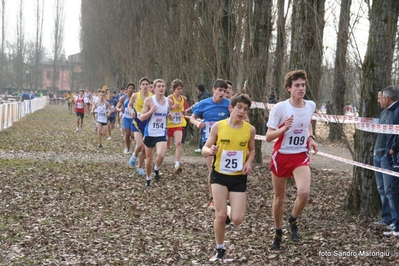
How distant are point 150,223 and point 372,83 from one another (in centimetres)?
377

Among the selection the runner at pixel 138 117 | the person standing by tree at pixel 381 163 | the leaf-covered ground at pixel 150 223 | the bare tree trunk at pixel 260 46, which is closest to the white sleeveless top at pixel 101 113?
the leaf-covered ground at pixel 150 223

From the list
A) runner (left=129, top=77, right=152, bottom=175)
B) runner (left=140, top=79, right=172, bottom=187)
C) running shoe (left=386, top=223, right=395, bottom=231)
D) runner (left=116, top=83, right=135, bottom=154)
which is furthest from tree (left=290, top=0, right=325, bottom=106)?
runner (left=116, top=83, right=135, bottom=154)

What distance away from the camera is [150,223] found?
28.7 feet

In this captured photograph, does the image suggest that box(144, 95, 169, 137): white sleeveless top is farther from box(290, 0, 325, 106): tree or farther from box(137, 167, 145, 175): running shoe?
box(290, 0, 325, 106): tree

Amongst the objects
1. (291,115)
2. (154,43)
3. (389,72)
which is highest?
(154,43)

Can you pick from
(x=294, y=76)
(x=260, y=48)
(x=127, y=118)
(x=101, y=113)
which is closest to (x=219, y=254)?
(x=294, y=76)

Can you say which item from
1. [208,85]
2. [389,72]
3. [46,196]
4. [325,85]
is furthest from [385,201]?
[208,85]

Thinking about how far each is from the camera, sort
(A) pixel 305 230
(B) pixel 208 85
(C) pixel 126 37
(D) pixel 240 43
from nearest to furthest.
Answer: (A) pixel 305 230, (D) pixel 240 43, (B) pixel 208 85, (C) pixel 126 37

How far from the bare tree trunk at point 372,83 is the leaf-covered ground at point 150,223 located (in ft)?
1.07

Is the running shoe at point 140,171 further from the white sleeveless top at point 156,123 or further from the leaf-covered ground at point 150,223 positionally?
the white sleeveless top at point 156,123

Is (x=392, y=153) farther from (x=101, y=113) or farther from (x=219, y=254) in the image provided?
(x=101, y=113)

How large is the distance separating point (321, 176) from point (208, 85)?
719 centimetres

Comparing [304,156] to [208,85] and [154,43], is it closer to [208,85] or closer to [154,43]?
[208,85]

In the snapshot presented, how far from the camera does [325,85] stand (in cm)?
1084
